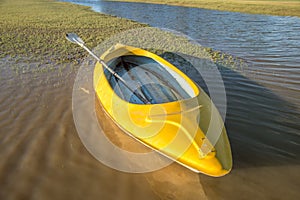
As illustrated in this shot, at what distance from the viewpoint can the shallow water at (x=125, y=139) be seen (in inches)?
125

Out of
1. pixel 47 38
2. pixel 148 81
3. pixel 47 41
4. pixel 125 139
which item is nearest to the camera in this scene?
pixel 125 139

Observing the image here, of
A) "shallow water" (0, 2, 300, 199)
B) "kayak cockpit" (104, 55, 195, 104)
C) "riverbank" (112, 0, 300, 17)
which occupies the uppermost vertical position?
"riverbank" (112, 0, 300, 17)

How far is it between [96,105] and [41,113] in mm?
1183

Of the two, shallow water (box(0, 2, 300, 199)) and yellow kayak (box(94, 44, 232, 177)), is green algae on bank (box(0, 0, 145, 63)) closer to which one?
shallow water (box(0, 2, 300, 199))

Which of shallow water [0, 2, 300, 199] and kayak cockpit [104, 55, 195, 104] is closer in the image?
shallow water [0, 2, 300, 199]

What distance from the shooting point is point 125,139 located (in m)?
4.18

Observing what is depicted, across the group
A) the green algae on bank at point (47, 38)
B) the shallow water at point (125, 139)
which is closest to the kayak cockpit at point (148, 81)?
the shallow water at point (125, 139)

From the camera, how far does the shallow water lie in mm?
3184

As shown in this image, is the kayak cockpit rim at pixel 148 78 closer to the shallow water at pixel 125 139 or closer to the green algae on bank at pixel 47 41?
the shallow water at pixel 125 139

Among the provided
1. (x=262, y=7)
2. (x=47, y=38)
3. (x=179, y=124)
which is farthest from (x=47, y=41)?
(x=262, y=7)

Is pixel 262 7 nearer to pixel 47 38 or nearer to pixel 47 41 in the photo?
pixel 47 38

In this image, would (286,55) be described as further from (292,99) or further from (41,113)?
(41,113)

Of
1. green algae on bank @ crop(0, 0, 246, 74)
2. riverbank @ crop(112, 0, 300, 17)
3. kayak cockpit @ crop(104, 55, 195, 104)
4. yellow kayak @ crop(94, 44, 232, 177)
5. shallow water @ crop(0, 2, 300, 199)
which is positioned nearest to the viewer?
yellow kayak @ crop(94, 44, 232, 177)

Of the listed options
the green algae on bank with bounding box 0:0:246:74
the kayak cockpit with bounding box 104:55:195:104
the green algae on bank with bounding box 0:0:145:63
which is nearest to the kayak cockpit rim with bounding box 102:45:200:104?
the kayak cockpit with bounding box 104:55:195:104
